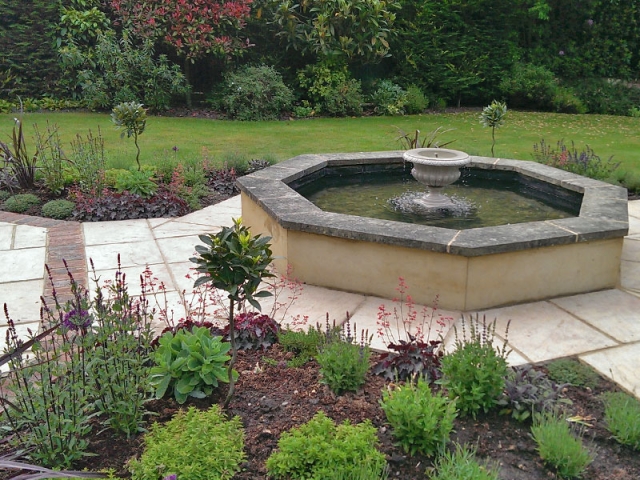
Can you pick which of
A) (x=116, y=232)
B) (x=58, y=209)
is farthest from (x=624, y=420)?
(x=58, y=209)

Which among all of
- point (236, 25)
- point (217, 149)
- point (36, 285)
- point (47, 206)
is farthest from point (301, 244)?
point (236, 25)

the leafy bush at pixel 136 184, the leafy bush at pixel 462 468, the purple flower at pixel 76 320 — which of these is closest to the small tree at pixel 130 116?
the leafy bush at pixel 136 184

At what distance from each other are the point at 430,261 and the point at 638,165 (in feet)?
19.3

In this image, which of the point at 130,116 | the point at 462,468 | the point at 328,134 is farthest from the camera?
the point at 328,134

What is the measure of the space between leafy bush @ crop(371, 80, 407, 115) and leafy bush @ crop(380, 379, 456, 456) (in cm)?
1092

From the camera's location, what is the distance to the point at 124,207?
20.0 feet

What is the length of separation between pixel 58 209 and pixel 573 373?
485 cm

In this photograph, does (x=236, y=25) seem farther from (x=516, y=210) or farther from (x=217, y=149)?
(x=516, y=210)

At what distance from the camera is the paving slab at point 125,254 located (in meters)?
4.86

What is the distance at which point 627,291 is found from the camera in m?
4.34

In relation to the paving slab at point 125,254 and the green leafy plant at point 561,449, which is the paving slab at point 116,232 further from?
the green leafy plant at point 561,449

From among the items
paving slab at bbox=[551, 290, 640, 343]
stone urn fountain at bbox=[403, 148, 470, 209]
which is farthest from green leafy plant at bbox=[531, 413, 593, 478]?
stone urn fountain at bbox=[403, 148, 470, 209]

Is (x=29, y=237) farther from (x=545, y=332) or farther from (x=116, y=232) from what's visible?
(x=545, y=332)

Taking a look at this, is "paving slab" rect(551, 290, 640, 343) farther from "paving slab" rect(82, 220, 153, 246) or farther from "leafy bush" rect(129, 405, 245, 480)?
"paving slab" rect(82, 220, 153, 246)
